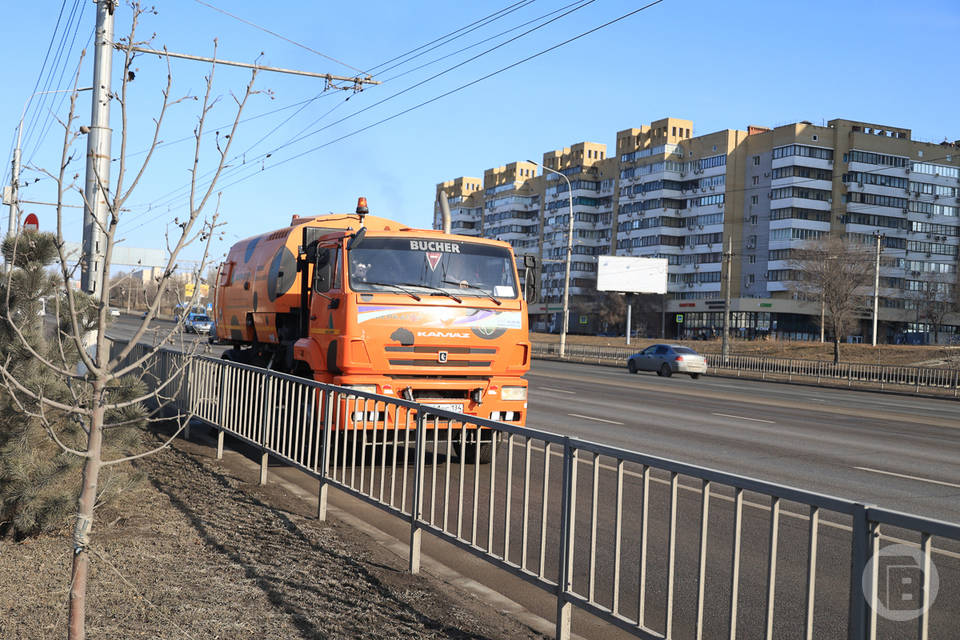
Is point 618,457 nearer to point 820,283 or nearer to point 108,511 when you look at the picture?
point 108,511

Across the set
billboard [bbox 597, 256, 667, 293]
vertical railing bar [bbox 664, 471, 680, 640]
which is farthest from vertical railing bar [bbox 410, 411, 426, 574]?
billboard [bbox 597, 256, 667, 293]

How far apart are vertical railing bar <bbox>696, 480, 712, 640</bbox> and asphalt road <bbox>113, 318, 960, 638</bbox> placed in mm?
94

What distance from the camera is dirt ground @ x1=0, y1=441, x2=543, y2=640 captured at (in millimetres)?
4555

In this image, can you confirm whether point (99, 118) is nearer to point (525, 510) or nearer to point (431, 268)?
point (431, 268)

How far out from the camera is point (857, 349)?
55.7 metres

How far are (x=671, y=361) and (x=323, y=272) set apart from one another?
3055 centimetres

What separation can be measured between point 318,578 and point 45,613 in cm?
151

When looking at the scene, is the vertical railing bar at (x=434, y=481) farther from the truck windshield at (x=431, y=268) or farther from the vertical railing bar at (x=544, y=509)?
the truck windshield at (x=431, y=268)

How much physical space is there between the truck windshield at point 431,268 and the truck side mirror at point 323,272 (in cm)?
42

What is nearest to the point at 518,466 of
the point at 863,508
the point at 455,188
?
the point at 863,508

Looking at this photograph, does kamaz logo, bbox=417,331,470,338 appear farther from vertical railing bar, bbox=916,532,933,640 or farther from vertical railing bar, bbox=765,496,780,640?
vertical railing bar, bbox=916,532,933,640

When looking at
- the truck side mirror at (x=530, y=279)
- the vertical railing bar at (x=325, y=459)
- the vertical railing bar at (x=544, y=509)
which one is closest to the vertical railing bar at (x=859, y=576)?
the vertical railing bar at (x=544, y=509)

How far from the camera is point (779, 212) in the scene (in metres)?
93.6

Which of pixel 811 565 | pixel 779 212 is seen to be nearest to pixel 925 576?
pixel 811 565
